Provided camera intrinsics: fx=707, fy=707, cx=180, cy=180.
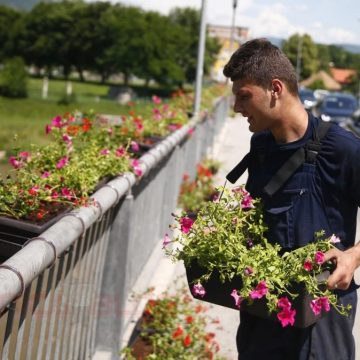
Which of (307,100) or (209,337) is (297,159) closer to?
(307,100)

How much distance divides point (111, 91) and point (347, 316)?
345ft

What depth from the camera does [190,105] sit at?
1336 cm

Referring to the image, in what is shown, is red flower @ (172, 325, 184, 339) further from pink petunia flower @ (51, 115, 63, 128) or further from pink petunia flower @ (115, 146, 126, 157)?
pink petunia flower @ (51, 115, 63, 128)

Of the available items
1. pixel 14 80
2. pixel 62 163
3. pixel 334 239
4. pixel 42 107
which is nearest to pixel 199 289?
pixel 334 239

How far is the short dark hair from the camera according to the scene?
269 cm

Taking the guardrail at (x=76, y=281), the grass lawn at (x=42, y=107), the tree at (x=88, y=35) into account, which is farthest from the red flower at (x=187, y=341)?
the tree at (x=88, y=35)

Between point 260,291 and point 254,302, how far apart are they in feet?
0.43

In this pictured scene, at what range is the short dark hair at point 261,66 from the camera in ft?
8.82

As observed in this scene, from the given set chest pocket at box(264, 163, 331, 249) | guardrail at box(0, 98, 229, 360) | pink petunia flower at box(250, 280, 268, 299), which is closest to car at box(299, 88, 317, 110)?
chest pocket at box(264, 163, 331, 249)

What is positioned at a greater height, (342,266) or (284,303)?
(342,266)

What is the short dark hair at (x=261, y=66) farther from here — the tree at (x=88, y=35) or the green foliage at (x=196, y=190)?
the tree at (x=88, y=35)

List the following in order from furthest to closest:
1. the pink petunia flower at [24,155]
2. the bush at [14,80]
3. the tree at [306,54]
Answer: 1. the tree at [306,54]
2. the bush at [14,80]
3. the pink petunia flower at [24,155]

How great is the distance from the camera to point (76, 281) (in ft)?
11.1

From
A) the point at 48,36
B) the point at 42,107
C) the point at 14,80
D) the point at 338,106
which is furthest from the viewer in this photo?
the point at 48,36
